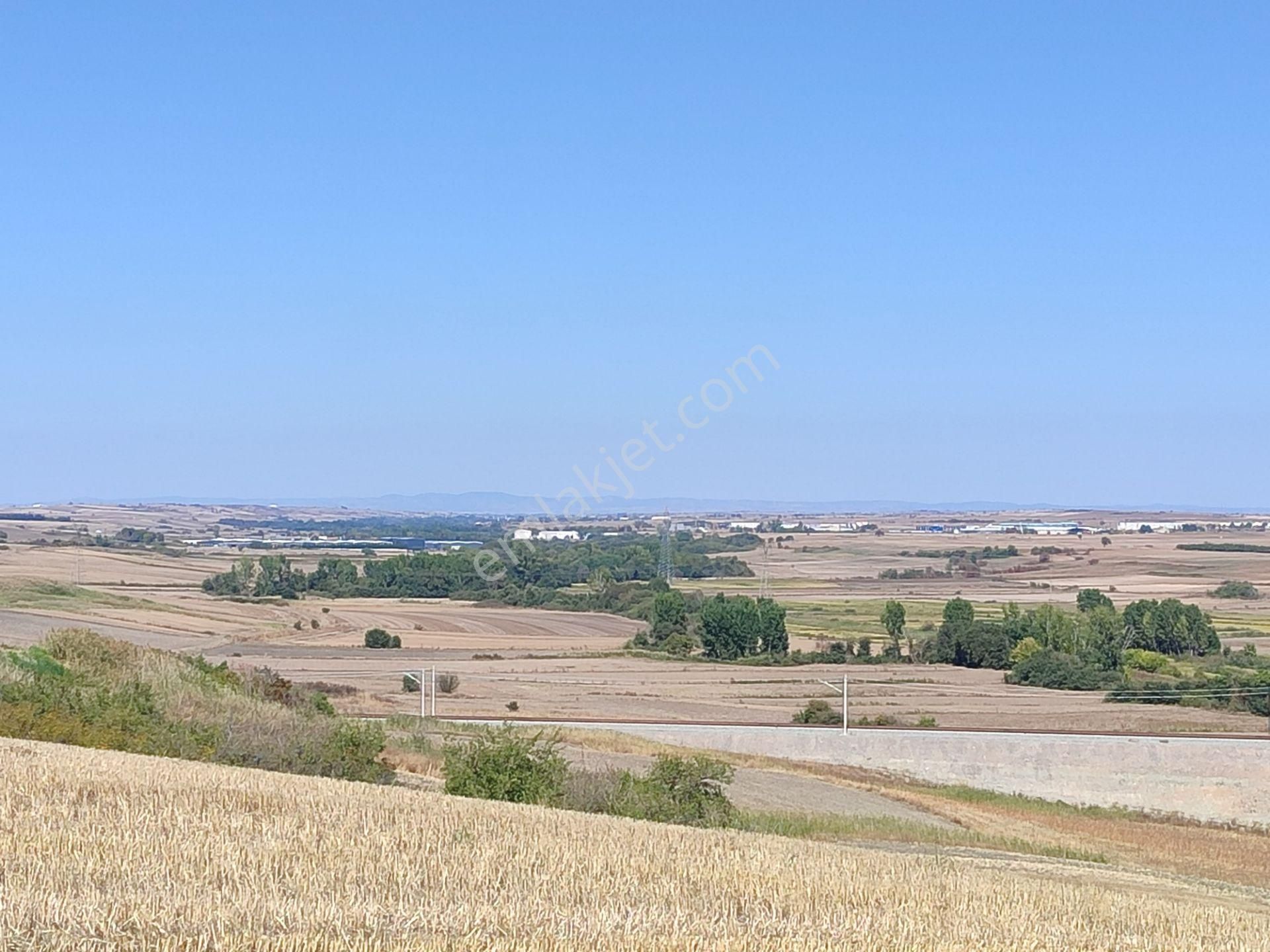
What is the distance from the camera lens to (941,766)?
50.0 metres

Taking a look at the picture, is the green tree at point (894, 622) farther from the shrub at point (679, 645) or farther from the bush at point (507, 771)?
the bush at point (507, 771)

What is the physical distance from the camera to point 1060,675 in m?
77.6

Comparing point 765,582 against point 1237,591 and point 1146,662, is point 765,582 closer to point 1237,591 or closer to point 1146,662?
point 1237,591

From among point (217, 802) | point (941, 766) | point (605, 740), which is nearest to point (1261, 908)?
point (217, 802)

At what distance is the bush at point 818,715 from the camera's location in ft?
193

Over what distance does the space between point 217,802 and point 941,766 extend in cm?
3948

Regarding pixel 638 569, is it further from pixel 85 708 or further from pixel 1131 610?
pixel 85 708

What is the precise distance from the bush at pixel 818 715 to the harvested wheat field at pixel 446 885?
42275 millimetres

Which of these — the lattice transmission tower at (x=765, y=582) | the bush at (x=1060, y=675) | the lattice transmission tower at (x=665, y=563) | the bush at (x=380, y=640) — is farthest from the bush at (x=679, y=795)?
the lattice transmission tower at (x=665, y=563)

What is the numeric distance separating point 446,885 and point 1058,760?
137ft

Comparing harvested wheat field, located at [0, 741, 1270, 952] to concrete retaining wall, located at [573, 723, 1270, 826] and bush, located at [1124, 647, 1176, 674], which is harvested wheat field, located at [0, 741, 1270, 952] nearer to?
concrete retaining wall, located at [573, 723, 1270, 826]

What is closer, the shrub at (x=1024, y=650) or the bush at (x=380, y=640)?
the shrub at (x=1024, y=650)

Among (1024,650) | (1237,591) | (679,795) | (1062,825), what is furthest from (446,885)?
(1237,591)

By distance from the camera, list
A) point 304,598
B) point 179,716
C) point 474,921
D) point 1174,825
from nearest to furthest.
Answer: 1. point 474,921
2. point 179,716
3. point 1174,825
4. point 304,598
